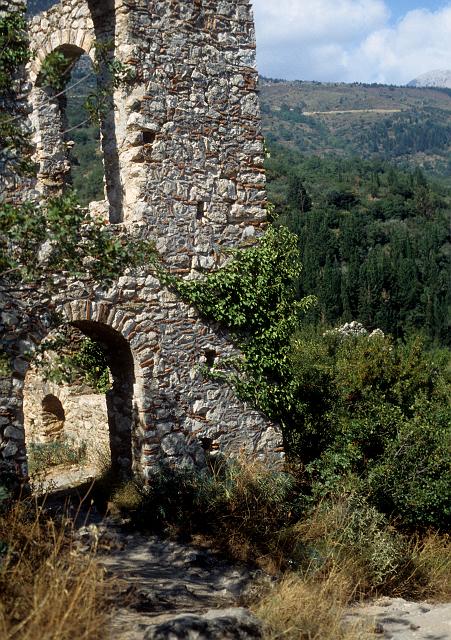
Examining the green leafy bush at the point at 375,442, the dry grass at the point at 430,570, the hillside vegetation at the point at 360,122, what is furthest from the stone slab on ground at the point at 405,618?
the hillside vegetation at the point at 360,122

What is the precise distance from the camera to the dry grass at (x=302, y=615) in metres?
5.08

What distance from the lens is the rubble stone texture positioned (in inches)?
313

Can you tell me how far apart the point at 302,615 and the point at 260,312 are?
404 centimetres

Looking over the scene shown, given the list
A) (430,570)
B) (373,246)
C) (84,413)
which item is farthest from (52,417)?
(373,246)

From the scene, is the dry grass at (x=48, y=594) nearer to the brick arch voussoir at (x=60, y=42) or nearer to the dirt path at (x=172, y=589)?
the dirt path at (x=172, y=589)

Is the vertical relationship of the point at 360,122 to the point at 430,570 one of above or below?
above

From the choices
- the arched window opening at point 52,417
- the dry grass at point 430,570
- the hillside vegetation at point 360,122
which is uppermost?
the hillside vegetation at point 360,122

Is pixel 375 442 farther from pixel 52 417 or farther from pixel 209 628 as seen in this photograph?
pixel 209 628

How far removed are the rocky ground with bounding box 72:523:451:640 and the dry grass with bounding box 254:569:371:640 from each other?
0.18 m

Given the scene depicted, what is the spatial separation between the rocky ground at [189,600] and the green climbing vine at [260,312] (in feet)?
6.88

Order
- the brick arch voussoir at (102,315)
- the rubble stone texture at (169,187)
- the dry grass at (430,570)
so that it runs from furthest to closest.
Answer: the rubble stone texture at (169,187) < the dry grass at (430,570) < the brick arch voussoir at (102,315)

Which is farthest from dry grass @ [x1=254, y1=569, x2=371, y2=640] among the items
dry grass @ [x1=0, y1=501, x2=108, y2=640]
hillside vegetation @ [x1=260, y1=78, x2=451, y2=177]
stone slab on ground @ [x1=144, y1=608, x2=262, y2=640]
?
hillside vegetation @ [x1=260, y1=78, x2=451, y2=177]

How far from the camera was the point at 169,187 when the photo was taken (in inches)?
321

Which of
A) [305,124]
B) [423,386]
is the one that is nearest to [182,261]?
[423,386]
